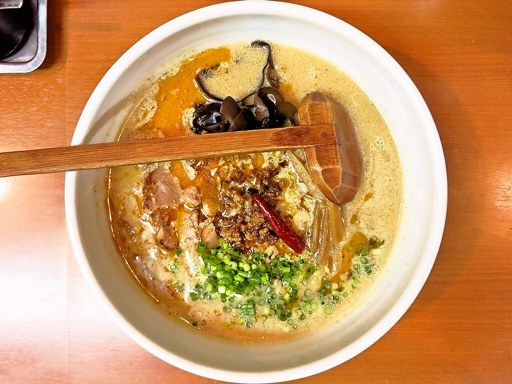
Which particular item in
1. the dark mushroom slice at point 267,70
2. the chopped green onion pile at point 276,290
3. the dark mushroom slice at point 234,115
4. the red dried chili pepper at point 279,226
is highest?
the dark mushroom slice at point 267,70

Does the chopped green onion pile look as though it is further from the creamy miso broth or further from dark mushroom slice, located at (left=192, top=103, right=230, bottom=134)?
dark mushroom slice, located at (left=192, top=103, right=230, bottom=134)

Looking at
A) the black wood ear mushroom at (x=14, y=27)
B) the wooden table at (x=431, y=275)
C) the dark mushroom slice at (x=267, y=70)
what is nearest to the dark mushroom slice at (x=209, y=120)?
the dark mushroom slice at (x=267, y=70)

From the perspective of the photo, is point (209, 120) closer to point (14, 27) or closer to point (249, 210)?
point (249, 210)

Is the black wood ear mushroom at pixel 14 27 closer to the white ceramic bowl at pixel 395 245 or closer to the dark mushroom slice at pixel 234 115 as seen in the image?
the white ceramic bowl at pixel 395 245

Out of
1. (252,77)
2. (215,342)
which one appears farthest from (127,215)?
(252,77)

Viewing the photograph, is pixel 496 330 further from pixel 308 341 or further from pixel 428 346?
pixel 308 341

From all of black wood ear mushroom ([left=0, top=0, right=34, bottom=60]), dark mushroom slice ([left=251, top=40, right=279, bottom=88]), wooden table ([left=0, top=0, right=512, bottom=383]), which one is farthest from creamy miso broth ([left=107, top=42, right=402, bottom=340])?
black wood ear mushroom ([left=0, top=0, right=34, bottom=60])
